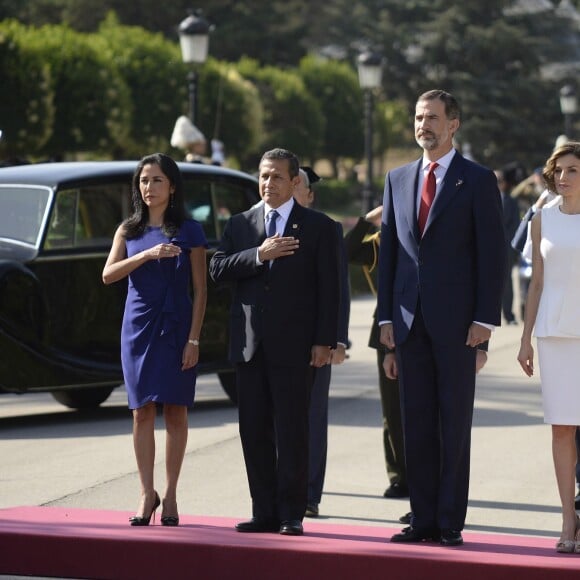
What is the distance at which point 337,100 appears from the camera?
8162cm

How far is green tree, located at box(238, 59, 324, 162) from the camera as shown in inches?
2886

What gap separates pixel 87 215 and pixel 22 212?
0.49 meters

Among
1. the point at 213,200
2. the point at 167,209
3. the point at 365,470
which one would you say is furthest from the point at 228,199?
the point at 167,209

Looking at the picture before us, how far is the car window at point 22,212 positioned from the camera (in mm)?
11969

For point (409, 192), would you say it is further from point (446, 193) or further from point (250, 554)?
point (250, 554)

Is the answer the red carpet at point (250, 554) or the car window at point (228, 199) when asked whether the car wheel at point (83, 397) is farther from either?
the red carpet at point (250, 554)

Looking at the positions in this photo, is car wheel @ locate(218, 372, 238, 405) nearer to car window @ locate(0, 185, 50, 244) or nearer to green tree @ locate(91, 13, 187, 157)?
car window @ locate(0, 185, 50, 244)

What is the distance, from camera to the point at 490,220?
6.87 m

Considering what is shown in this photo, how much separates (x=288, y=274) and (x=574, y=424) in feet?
4.58

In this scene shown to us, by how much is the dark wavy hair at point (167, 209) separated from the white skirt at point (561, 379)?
178 cm

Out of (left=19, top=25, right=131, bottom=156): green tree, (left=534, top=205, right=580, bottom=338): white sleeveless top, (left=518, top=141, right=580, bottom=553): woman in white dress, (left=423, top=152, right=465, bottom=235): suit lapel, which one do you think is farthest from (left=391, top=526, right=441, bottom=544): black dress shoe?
(left=19, top=25, right=131, bottom=156): green tree

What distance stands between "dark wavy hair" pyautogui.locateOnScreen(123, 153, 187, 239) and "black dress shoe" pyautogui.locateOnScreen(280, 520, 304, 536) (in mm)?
Result: 1433

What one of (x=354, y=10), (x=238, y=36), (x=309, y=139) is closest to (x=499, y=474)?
(x=309, y=139)

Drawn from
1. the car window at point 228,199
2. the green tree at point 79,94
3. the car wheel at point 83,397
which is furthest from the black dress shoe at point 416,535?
the green tree at point 79,94
